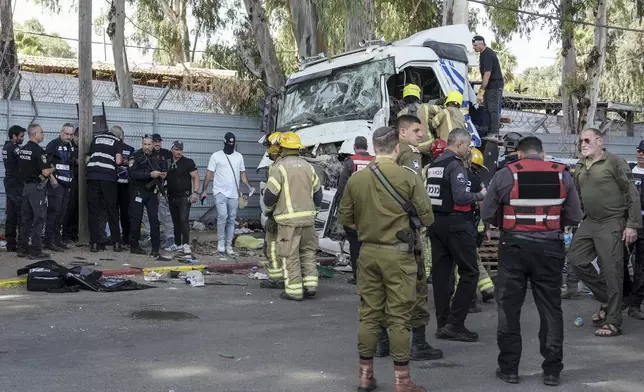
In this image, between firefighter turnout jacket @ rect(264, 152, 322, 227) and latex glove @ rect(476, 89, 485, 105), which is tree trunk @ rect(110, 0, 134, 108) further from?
firefighter turnout jacket @ rect(264, 152, 322, 227)

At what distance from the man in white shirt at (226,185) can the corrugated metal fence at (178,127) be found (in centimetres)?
316

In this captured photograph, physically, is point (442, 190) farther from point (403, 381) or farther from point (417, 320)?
point (403, 381)

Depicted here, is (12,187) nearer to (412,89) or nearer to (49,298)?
(49,298)

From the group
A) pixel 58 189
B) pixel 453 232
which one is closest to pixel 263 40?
pixel 58 189

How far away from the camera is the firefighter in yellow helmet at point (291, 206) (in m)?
9.80

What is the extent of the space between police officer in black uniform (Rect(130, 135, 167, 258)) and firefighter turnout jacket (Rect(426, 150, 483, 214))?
6.18 m

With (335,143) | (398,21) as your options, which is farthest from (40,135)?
(398,21)

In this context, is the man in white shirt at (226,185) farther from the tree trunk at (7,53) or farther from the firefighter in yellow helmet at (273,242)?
the tree trunk at (7,53)

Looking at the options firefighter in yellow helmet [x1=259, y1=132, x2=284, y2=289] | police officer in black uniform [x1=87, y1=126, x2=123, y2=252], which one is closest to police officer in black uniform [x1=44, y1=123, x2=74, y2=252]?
police officer in black uniform [x1=87, y1=126, x2=123, y2=252]

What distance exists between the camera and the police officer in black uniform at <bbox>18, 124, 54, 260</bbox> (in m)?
11.5

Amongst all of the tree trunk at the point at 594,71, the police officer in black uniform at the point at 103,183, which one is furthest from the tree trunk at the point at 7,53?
the tree trunk at the point at 594,71

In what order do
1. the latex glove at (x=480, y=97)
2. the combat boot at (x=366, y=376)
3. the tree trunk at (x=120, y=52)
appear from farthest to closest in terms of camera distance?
1. the tree trunk at (x=120, y=52)
2. the latex glove at (x=480, y=97)
3. the combat boot at (x=366, y=376)

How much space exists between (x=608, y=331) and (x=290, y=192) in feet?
12.3

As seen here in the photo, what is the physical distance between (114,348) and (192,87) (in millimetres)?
13570
